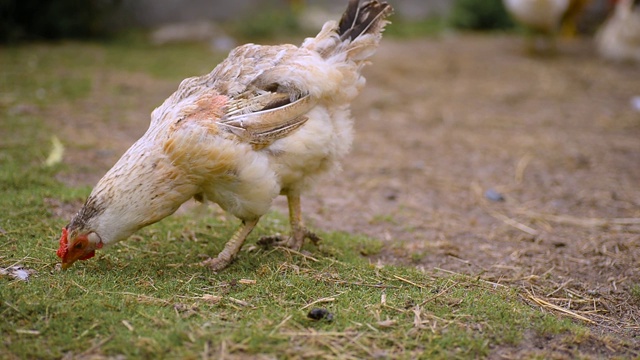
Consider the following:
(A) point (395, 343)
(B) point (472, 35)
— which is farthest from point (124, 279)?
(B) point (472, 35)

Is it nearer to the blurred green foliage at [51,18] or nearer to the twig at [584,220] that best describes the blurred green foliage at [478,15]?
the blurred green foliage at [51,18]

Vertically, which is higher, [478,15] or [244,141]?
[244,141]

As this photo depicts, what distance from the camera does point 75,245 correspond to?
300 centimetres

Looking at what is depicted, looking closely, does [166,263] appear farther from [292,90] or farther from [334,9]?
[334,9]

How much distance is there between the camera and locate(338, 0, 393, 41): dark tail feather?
371cm

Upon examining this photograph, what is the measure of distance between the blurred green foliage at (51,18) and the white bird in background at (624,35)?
8.29 meters

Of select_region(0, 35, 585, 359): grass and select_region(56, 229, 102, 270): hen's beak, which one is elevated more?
select_region(56, 229, 102, 270): hen's beak

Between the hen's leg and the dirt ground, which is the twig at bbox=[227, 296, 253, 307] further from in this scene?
the dirt ground

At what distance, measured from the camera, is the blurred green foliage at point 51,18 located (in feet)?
30.0

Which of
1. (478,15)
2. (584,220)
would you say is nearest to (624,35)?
(478,15)

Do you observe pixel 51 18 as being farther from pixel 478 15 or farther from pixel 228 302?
pixel 228 302

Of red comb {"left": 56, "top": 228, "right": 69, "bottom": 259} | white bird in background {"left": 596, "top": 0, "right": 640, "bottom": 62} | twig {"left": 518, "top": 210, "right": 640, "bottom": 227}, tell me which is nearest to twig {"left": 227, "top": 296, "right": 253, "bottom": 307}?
red comb {"left": 56, "top": 228, "right": 69, "bottom": 259}

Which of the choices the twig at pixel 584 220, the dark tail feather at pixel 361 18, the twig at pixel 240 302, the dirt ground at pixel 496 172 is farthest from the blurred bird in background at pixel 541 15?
the twig at pixel 240 302

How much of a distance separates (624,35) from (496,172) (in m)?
5.45
